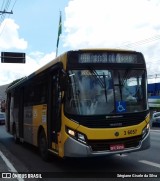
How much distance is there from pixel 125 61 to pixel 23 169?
4.07 metres

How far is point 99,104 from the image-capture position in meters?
10.2

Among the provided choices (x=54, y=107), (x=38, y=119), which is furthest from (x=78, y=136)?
(x=38, y=119)

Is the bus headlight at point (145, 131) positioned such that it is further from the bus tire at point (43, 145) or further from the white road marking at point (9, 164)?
the white road marking at point (9, 164)

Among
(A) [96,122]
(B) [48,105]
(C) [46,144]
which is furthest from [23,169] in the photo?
(A) [96,122]

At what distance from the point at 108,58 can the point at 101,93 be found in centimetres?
104

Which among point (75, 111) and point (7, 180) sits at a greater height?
point (75, 111)

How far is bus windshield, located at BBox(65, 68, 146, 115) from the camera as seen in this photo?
1015cm

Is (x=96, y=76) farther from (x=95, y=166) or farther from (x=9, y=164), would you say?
(x=9, y=164)

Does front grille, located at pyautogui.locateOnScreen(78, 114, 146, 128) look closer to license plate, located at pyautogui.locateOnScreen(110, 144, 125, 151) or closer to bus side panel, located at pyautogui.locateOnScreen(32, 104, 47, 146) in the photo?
license plate, located at pyautogui.locateOnScreen(110, 144, 125, 151)

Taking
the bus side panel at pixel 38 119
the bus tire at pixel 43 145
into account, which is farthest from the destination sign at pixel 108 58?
the bus tire at pixel 43 145

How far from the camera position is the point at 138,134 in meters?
10.5

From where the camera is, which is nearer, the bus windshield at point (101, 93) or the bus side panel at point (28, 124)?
the bus windshield at point (101, 93)

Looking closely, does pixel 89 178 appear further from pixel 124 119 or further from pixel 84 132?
pixel 124 119

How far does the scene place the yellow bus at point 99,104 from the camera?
9977 mm
